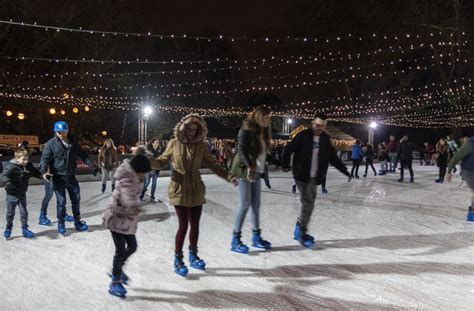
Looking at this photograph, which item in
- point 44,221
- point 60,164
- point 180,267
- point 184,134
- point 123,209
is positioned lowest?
point 44,221

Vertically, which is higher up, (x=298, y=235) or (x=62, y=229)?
(x=298, y=235)

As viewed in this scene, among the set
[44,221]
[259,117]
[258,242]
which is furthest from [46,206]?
[259,117]

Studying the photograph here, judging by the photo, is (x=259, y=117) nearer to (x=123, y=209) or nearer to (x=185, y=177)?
(x=185, y=177)

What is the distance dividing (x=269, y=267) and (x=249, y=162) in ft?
3.43

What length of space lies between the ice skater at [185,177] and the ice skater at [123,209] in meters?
0.34

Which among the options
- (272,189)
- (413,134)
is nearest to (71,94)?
(272,189)

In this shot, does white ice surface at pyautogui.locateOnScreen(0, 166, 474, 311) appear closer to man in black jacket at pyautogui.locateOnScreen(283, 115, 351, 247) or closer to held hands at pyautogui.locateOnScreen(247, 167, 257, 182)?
man in black jacket at pyautogui.locateOnScreen(283, 115, 351, 247)

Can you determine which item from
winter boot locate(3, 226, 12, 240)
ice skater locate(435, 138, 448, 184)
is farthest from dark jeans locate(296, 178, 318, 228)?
ice skater locate(435, 138, 448, 184)

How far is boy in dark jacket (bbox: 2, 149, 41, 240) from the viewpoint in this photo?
16.2 ft

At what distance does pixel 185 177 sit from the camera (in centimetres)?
357

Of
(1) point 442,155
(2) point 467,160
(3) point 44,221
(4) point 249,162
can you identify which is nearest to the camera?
(4) point 249,162

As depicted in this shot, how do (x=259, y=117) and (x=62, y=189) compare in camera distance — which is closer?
(x=259, y=117)

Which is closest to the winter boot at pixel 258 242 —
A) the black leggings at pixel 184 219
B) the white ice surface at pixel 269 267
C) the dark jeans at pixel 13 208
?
the white ice surface at pixel 269 267

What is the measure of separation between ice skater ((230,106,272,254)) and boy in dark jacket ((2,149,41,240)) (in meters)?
2.71
